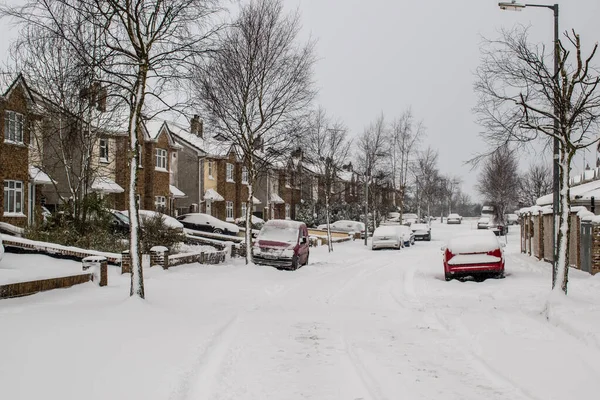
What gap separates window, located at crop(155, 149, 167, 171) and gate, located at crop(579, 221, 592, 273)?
2645 centimetres

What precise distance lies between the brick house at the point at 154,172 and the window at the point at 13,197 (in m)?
8.39

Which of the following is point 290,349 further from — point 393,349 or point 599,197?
point 599,197

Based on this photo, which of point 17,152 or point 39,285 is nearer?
point 39,285

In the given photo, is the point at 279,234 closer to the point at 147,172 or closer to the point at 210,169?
the point at 147,172

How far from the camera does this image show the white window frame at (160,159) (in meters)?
37.9

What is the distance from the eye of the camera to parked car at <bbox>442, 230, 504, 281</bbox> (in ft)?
59.6

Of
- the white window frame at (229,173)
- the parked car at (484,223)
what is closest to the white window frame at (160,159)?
the white window frame at (229,173)

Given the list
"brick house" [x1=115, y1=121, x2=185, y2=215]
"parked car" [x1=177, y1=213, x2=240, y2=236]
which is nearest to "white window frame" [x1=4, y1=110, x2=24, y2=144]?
"brick house" [x1=115, y1=121, x2=185, y2=215]

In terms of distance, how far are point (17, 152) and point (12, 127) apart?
41.5 inches

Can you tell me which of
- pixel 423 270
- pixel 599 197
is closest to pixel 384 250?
pixel 423 270

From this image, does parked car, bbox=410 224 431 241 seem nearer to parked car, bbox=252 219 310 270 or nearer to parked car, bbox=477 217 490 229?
parked car, bbox=477 217 490 229

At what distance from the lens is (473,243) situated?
1858cm

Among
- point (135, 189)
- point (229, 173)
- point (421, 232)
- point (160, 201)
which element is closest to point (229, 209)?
point (229, 173)

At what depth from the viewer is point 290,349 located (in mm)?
8375
